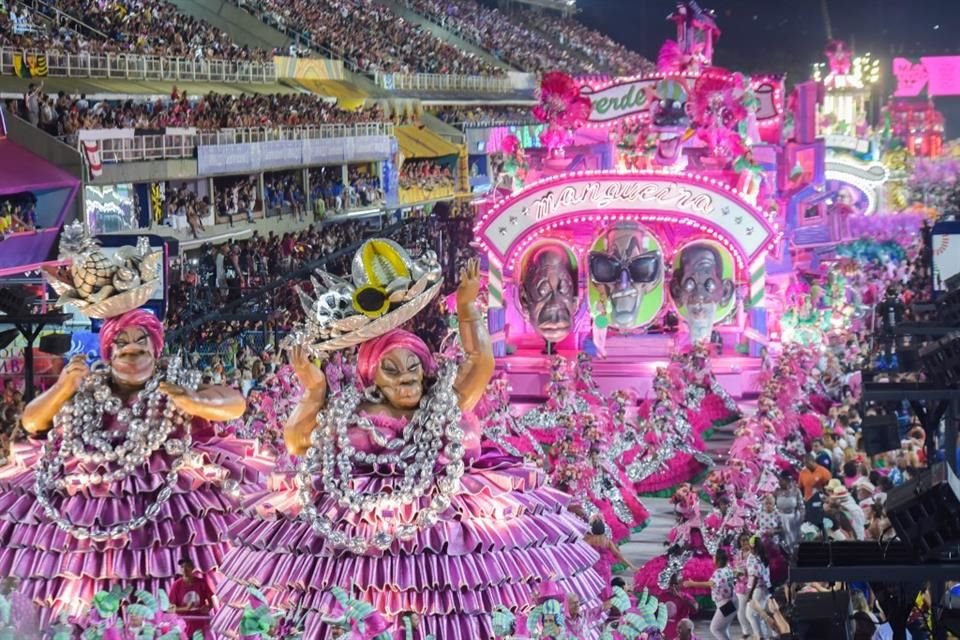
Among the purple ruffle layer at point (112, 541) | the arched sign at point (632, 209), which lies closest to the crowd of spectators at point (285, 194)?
the arched sign at point (632, 209)

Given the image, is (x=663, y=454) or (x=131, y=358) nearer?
(x=131, y=358)

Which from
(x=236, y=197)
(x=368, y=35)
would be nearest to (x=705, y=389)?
(x=236, y=197)

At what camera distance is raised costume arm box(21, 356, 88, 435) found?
976cm

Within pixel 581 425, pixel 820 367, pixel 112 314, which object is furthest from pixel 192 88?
pixel 112 314

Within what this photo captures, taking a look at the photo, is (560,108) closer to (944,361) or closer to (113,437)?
(944,361)

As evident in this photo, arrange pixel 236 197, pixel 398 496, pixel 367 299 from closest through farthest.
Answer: pixel 398 496, pixel 367 299, pixel 236 197

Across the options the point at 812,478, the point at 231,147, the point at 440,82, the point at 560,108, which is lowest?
the point at 812,478

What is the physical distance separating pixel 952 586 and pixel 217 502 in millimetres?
3636

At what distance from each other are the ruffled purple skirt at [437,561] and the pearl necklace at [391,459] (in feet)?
0.15

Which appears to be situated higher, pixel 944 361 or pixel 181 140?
pixel 181 140

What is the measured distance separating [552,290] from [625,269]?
31.3 inches

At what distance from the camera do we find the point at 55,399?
9.82m

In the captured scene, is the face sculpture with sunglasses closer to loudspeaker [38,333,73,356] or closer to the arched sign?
the arched sign

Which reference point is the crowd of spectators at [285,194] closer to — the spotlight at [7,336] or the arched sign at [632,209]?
the arched sign at [632,209]
